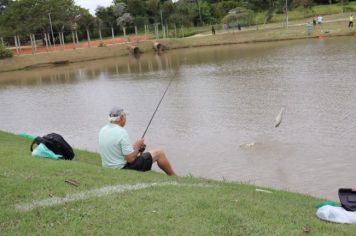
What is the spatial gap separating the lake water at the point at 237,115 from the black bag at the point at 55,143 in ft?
9.08

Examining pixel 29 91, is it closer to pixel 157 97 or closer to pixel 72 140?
pixel 157 97

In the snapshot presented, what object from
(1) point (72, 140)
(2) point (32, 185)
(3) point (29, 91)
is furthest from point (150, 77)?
(2) point (32, 185)

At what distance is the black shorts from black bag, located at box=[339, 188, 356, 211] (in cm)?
292

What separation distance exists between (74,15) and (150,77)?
33.7 metres

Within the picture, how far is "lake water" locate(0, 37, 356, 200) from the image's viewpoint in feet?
30.7

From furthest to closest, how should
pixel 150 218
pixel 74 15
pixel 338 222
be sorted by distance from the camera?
pixel 74 15 < pixel 338 222 < pixel 150 218

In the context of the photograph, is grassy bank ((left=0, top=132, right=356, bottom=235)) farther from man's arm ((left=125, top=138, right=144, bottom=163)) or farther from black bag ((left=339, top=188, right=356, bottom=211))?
man's arm ((left=125, top=138, right=144, bottom=163))

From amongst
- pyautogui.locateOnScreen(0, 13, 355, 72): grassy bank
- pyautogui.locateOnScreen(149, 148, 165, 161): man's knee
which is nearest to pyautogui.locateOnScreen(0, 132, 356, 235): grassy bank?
pyautogui.locateOnScreen(149, 148, 165, 161): man's knee

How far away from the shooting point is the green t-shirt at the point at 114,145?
6.76 m

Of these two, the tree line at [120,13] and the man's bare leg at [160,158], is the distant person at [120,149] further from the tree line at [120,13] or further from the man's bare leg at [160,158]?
the tree line at [120,13]

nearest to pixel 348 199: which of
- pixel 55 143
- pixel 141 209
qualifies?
pixel 141 209

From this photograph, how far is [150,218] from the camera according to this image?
4.57 meters

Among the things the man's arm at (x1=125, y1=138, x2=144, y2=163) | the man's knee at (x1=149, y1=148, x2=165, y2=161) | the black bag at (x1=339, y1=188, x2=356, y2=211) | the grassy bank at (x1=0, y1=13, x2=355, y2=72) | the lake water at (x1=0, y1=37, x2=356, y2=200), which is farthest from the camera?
the grassy bank at (x1=0, y1=13, x2=355, y2=72)

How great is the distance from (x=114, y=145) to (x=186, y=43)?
140 ft
